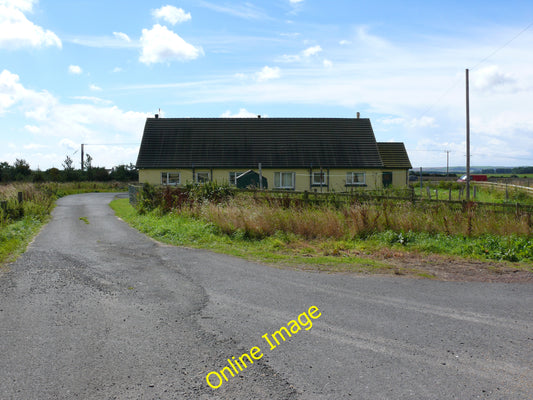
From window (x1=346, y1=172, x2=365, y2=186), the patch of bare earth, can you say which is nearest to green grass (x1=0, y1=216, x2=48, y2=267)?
the patch of bare earth

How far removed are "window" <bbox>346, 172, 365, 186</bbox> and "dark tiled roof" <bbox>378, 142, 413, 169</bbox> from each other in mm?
2636

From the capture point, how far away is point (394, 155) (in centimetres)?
3881

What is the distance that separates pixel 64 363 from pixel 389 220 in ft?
30.9

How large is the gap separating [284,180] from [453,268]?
91.0ft

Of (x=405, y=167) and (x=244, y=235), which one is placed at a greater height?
(x=405, y=167)

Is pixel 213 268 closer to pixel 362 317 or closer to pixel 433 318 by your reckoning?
pixel 362 317

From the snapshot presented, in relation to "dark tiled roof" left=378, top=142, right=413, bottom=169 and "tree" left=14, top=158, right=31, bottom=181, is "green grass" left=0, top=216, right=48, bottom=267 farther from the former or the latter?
"tree" left=14, top=158, right=31, bottom=181

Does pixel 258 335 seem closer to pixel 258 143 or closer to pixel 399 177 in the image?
pixel 258 143

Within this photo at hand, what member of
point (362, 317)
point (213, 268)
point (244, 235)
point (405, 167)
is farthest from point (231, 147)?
point (362, 317)

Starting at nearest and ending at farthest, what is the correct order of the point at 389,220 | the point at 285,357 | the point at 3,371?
the point at 3,371
the point at 285,357
the point at 389,220

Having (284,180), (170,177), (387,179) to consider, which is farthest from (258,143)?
(387,179)

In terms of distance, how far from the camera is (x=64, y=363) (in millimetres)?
4328

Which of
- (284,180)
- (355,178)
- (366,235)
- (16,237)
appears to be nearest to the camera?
→ (366,235)

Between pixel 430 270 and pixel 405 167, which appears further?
pixel 405 167
